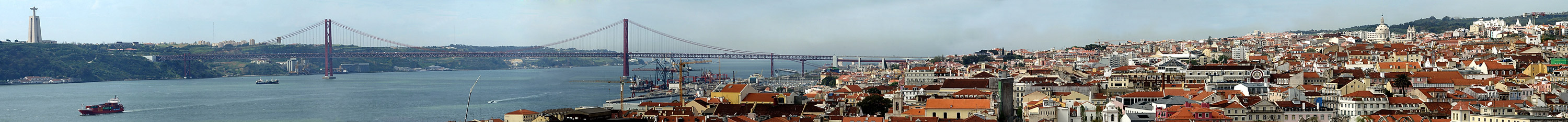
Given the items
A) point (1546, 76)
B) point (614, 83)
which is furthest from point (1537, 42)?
point (614, 83)

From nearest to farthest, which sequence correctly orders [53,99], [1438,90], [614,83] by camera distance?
[1438,90] < [53,99] < [614,83]

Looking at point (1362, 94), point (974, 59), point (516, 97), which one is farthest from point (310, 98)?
point (1362, 94)

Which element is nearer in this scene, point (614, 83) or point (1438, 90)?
point (1438, 90)

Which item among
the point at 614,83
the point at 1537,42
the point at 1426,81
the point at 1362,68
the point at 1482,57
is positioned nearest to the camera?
the point at 1426,81

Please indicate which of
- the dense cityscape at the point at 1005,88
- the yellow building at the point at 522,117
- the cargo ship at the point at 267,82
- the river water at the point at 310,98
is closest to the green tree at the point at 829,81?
the dense cityscape at the point at 1005,88

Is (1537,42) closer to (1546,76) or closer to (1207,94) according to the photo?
(1546,76)
